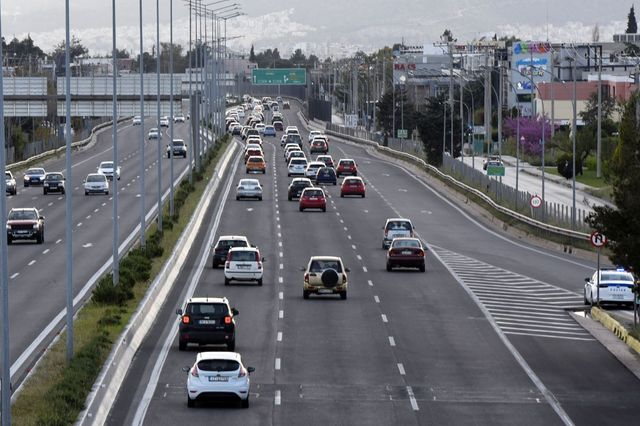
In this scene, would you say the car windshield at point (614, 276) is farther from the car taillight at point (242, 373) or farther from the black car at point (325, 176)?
the black car at point (325, 176)

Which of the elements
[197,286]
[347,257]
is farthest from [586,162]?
[197,286]

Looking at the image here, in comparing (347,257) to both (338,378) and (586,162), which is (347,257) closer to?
(338,378)

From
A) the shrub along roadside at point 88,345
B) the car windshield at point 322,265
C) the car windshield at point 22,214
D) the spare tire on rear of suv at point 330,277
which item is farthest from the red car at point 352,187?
the spare tire on rear of suv at point 330,277

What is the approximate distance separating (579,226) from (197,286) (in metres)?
23.4

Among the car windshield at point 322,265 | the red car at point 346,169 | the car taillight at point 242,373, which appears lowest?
the red car at point 346,169

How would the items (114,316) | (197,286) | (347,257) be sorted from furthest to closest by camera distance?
(347,257) < (197,286) < (114,316)

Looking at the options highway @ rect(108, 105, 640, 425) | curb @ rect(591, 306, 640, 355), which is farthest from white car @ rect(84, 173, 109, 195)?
curb @ rect(591, 306, 640, 355)

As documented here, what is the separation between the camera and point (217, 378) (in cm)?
3291

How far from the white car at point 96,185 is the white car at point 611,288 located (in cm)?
5013

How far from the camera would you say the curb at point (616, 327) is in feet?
142

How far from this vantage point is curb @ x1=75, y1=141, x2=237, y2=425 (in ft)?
102

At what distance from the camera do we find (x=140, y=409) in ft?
108

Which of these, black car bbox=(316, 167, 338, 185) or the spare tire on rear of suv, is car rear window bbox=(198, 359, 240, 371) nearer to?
the spare tire on rear of suv

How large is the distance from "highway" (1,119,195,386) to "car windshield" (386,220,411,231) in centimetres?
1179
